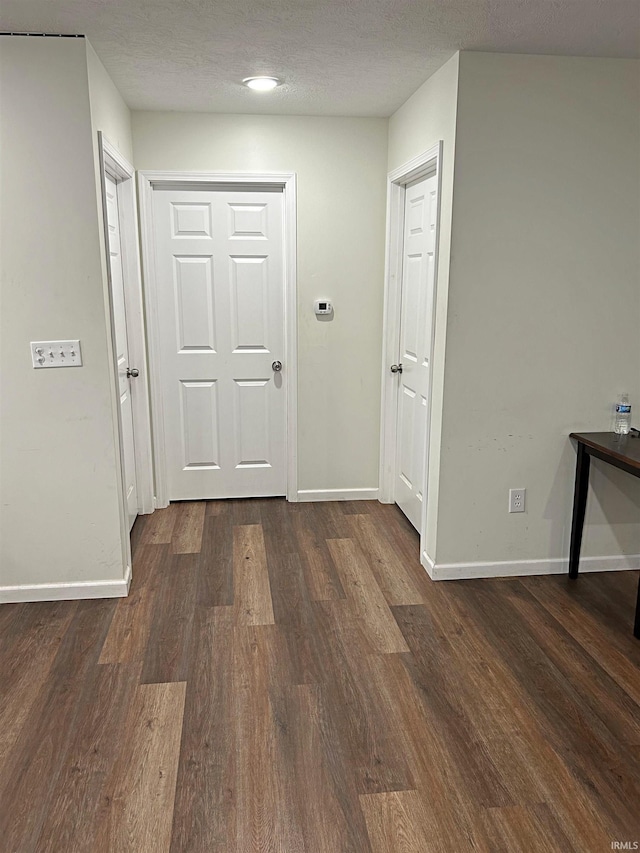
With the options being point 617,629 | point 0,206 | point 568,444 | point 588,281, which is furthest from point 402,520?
point 0,206

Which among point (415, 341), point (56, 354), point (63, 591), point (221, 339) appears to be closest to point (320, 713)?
point (63, 591)

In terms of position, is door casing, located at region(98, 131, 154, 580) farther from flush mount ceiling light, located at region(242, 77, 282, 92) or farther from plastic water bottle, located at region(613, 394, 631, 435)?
plastic water bottle, located at region(613, 394, 631, 435)

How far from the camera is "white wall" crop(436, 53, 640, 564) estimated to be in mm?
2793

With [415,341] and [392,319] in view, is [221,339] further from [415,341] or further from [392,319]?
[415,341]

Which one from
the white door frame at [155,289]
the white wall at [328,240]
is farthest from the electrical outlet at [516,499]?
the white door frame at [155,289]

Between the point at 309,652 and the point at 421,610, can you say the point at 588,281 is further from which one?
the point at 309,652

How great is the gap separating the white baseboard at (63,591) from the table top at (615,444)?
2.25 metres

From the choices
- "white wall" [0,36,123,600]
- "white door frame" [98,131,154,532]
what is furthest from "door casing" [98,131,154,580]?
"white wall" [0,36,123,600]

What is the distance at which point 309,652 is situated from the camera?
8.54 ft

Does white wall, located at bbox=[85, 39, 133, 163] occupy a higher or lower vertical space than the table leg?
higher

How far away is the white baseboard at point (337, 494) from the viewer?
4.30m

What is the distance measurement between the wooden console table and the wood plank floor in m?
0.15

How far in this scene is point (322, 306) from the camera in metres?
4.02

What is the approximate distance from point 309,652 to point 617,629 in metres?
1.32
